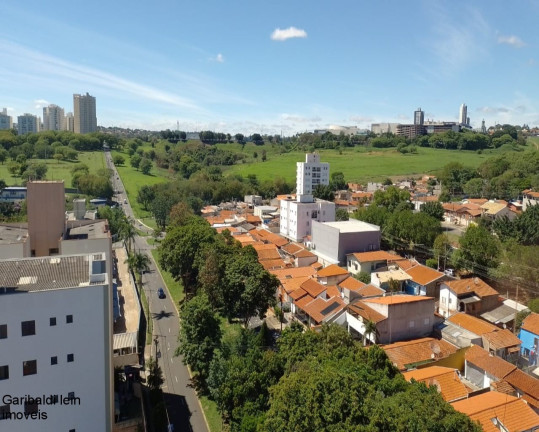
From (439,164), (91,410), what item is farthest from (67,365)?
(439,164)

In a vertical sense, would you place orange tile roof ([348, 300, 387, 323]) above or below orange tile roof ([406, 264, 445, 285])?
below

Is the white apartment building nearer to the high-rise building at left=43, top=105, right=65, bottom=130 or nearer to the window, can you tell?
the window

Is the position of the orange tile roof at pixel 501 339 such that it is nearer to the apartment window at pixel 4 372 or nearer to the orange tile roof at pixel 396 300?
the orange tile roof at pixel 396 300

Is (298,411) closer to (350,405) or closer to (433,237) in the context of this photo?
(350,405)

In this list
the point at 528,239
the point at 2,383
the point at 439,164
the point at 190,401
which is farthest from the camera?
the point at 439,164

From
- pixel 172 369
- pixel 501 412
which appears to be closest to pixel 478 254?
pixel 501 412

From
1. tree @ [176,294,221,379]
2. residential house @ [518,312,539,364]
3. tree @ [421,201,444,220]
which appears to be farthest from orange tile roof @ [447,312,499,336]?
tree @ [421,201,444,220]
